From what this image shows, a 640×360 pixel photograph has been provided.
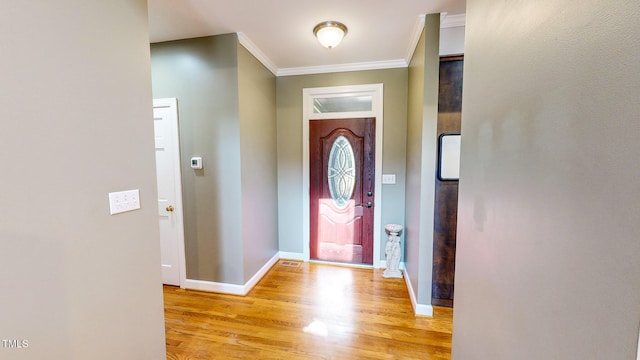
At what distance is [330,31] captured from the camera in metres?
2.18

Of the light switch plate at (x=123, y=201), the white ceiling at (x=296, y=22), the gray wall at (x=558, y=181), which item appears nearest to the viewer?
the gray wall at (x=558, y=181)

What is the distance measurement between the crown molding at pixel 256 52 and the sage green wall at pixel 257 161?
5cm

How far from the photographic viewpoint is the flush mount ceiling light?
2170 millimetres

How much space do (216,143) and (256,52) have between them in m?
1.14

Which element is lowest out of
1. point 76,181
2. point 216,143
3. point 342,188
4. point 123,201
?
point 342,188

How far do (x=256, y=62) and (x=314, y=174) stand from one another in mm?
1557

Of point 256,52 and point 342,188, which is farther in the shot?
point 342,188

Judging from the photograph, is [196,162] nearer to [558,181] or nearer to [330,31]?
[330,31]

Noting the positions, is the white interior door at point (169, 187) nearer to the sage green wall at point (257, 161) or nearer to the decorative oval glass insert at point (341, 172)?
the sage green wall at point (257, 161)

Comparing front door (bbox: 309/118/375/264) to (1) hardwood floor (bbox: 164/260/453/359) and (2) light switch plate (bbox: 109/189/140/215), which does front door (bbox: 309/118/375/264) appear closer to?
(1) hardwood floor (bbox: 164/260/453/359)

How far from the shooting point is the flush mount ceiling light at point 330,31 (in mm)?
2170

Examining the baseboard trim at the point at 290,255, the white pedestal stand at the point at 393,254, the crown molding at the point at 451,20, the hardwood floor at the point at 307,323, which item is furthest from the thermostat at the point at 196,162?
the crown molding at the point at 451,20

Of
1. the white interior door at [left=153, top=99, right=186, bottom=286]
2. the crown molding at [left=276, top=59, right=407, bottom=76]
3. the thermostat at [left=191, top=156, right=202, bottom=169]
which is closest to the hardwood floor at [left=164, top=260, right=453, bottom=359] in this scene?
the white interior door at [left=153, top=99, right=186, bottom=286]

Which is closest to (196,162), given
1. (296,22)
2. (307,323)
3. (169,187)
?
(169,187)
